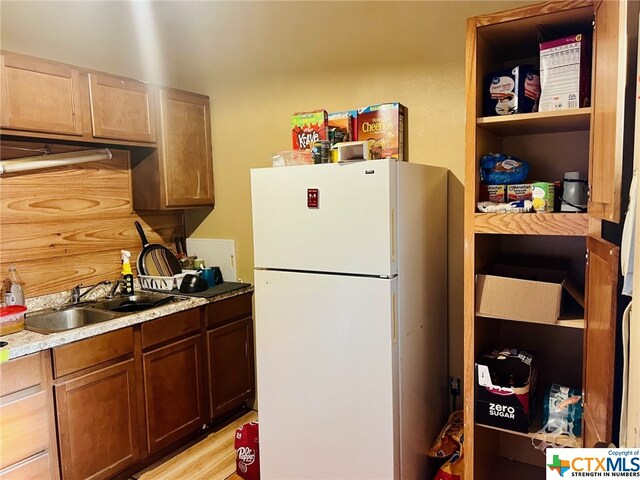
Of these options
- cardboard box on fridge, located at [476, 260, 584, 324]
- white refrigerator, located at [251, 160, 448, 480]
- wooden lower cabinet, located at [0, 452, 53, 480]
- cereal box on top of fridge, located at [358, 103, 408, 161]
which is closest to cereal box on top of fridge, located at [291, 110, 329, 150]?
cereal box on top of fridge, located at [358, 103, 408, 161]

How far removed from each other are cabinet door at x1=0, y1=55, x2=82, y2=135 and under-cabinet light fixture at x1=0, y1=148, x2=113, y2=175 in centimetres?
22

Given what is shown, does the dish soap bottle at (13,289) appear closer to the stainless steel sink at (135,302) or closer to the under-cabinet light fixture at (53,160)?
the stainless steel sink at (135,302)

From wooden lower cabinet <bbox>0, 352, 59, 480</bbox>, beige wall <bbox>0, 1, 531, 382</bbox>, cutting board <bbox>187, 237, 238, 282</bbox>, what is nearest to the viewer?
wooden lower cabinet <bbox>0, 352, 59, 480</bbox>

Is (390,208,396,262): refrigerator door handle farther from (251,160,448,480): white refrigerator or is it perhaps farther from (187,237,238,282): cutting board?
(187,237,238,282): cutting board

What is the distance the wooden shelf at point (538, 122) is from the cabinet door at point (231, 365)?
1.92 metres

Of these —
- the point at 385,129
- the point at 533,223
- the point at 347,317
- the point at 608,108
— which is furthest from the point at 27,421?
the point at 608,108

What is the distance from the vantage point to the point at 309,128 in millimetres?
2459

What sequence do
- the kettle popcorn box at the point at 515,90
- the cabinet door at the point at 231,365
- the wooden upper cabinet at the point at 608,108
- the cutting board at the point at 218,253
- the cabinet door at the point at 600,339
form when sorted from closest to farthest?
the wooden upper cabinet at the point at 608,108, the cabinet door at the point at 600,339, the kettle popcorn box at the point at 515,90, the cabinet door at the point at 231,365, the cutting board at the point at 218,253

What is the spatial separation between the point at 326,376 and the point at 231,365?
115cm

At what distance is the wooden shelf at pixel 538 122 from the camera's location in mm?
1637

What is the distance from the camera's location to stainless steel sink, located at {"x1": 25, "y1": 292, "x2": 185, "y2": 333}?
2365mm

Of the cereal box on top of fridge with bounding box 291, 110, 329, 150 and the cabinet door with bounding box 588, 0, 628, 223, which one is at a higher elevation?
the cereal box on top of fridge with bounding box 291, 110, 329, 150

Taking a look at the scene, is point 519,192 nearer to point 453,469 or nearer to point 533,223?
point 533,223

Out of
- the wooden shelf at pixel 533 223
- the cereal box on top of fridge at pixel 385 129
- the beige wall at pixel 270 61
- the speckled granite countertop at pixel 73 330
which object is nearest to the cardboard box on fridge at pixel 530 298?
the wooden shelf at pixel 533 223
